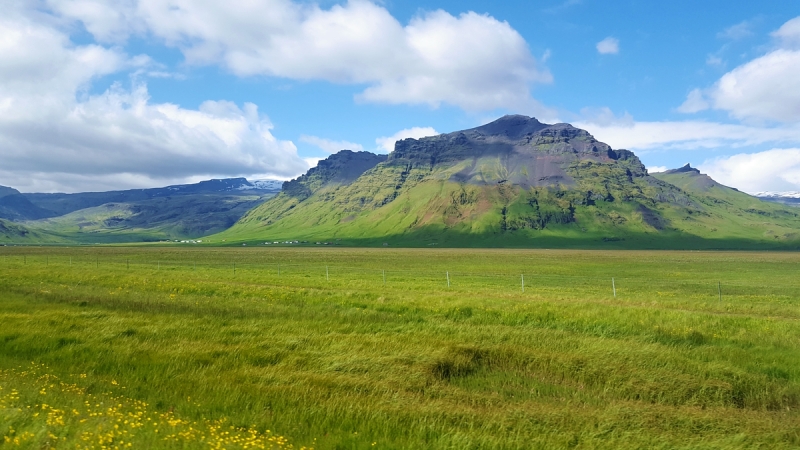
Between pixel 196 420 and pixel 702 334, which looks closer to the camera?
pixel 196 420

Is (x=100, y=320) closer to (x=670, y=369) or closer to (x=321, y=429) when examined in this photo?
(x=321, y=429)

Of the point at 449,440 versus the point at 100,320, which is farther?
the point at 100,320

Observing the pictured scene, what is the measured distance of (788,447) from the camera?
10.4m

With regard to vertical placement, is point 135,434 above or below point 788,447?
above

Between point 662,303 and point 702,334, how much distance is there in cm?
1207

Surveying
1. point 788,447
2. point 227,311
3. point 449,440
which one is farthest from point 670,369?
point 227,311

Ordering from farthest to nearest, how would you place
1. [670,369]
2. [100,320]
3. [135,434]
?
[100,320]
[670,369]
[135,434]

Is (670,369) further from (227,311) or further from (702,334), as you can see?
(227,311)

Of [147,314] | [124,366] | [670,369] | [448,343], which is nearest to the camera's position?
[124,366]

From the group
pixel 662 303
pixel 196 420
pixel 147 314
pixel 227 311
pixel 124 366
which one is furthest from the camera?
pixel 662 303

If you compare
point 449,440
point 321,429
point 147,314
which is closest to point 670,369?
point 449,440

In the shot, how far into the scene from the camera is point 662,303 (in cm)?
3278

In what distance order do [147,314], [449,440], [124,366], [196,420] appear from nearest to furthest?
[449,440]
[196,420]
[124,366]
[147,314]

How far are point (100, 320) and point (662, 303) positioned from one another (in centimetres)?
3348
